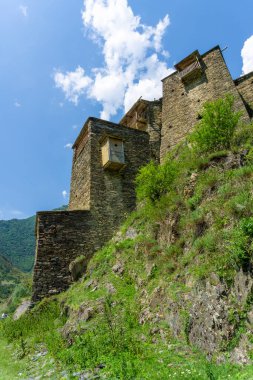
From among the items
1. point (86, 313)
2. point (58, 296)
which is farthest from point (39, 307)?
point (86, 313)

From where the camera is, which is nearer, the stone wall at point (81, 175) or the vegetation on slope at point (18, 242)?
the stone wall at point (81, 175)

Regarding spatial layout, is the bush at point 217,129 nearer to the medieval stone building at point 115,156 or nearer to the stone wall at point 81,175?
the medieval stone building at point 115,156

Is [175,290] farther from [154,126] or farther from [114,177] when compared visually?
[154,126]

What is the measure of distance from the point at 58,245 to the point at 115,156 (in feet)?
18.4

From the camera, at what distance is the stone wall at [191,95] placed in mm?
16281

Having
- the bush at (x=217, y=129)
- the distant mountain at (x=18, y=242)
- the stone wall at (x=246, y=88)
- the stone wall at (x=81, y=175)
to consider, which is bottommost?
the bush at (x=217, y=129)

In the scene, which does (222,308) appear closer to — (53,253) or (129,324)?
(129,324)

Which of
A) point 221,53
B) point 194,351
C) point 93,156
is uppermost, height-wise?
point 221,53

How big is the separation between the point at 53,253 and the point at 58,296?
198cm

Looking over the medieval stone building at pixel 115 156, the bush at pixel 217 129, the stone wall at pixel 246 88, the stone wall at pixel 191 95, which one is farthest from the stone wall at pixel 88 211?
the stone wall at pixel 246 88

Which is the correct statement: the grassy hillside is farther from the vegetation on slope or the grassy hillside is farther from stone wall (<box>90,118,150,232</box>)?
the vegetation on slope

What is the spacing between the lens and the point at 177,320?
19.7 feet

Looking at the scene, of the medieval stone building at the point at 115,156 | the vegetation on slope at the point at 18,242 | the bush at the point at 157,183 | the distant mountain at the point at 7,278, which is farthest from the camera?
the vegetation on slope at the point at 18,242

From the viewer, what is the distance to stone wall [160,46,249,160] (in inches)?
641
